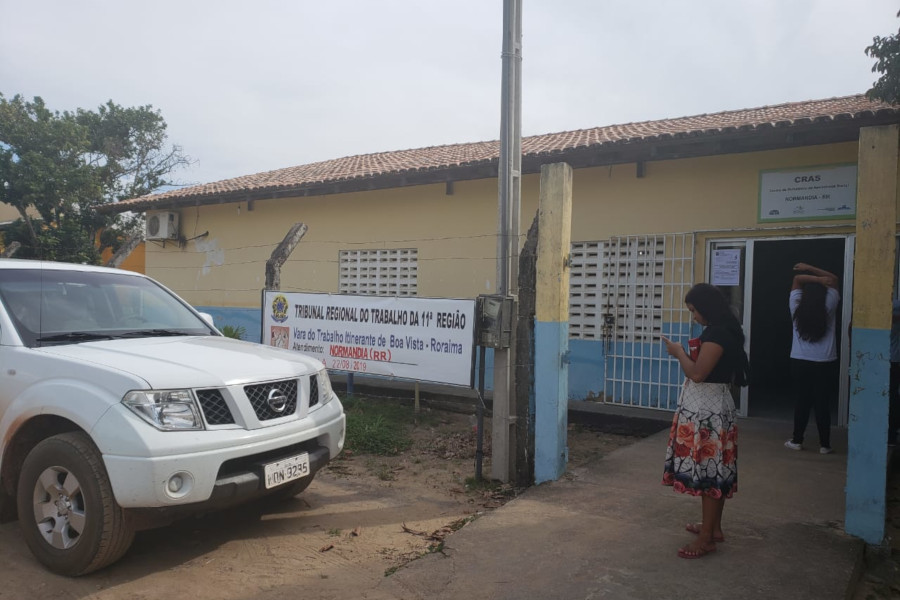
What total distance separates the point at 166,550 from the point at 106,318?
5.05 feet

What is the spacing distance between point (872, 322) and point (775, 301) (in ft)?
26.1

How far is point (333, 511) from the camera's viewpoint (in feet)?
14.8

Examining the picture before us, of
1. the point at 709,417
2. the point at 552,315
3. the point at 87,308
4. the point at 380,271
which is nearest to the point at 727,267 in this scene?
the point at 552,315

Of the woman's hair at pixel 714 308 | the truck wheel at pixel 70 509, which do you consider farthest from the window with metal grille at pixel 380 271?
the woman's hair at pixel 714 308

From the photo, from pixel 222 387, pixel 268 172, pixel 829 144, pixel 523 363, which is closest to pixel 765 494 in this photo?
pixel 523 363

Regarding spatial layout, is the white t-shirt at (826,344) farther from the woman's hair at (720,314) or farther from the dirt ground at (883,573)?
the woman's hair at (720,314)

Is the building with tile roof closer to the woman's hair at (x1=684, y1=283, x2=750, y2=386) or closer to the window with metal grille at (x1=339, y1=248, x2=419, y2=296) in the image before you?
the window with metal grille at (x1=339, y1=248, x2=419, y2=296)

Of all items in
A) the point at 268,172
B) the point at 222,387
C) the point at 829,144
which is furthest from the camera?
the point at 268,172

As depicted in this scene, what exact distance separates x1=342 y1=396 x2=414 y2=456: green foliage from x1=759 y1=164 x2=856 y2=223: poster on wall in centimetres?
451

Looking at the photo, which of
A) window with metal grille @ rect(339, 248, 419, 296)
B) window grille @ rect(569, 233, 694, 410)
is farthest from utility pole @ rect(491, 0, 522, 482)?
window with metal grille @ rect(339, 248, 419, 296)

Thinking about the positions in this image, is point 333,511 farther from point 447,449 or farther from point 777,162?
point 777,162

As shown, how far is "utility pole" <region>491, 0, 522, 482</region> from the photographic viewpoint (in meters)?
4.94

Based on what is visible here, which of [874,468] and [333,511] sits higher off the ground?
[874,468]

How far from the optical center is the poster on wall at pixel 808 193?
21.5 feet
